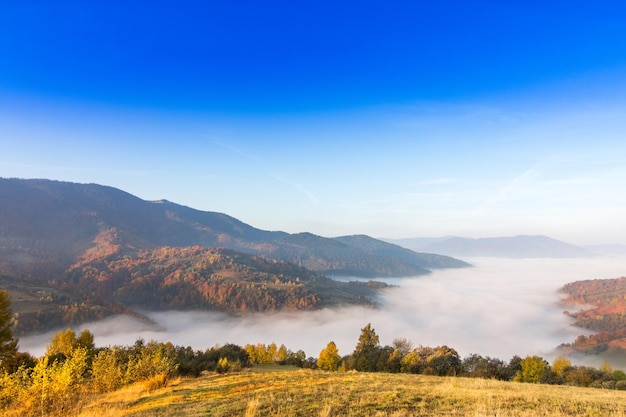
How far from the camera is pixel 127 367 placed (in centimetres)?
3769

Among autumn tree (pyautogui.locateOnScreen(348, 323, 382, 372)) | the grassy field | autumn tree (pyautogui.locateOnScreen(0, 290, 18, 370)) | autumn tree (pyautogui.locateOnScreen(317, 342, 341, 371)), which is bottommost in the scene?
autumn tree (pyautogui.locateOnScreen(317, 342, 341, 371))

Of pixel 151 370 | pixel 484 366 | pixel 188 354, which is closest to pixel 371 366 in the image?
pixel 484 366

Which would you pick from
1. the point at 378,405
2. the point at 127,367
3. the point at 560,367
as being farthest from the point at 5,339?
the point at 560,367

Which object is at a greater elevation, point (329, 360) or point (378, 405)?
point (378, 405)

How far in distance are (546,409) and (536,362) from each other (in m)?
83.5

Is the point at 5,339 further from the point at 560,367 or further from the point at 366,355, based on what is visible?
the point at 560,367

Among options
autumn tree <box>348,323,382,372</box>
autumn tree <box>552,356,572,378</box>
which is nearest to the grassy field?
autumn tree <box>348,323,382,372</box>

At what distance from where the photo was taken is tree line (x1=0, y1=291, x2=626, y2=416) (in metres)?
22.0

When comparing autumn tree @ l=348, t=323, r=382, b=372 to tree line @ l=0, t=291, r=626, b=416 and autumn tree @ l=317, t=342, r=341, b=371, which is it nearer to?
tree line @ l=0, t=291, r=626, b=416

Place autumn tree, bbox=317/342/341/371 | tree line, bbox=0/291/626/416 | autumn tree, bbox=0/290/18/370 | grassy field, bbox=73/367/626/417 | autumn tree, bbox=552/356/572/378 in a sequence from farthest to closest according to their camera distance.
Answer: autumn tree, bbox=317/342/341/371
autumn tree, bbox=552/356/572/378
autumn tree, bbox=0/290/18/370
tree line, bbox=0/291/626/416
grassy field, bbox=73/367/626/417

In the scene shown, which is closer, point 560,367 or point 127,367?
point 127,367

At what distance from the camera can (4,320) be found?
4922 centimetres

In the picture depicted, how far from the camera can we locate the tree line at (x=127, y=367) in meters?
22.0

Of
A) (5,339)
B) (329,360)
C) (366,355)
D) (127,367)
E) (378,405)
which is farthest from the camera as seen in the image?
(329,360)
